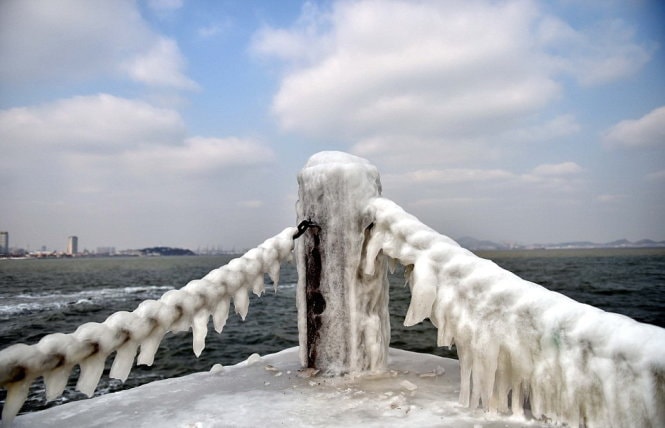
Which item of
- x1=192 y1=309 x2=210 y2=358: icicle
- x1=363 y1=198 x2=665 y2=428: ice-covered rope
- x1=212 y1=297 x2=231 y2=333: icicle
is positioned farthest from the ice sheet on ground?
x1=212 y1=297 x2=231 y2=333: icicle

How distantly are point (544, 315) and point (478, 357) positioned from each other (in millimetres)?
544

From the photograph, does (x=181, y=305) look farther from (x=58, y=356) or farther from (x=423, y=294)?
(x=423, y=294)

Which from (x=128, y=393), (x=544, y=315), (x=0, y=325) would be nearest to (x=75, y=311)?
(x=0, y=325)

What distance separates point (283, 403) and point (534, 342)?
6.12ft

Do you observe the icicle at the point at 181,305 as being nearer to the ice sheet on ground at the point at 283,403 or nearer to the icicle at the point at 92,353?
the icicle at the point at 92,353

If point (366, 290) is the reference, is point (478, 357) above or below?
below

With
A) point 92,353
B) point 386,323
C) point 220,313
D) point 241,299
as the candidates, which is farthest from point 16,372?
point 386,323

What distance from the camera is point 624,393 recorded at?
1995 millimetres

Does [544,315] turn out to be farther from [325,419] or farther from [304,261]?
[304,261]

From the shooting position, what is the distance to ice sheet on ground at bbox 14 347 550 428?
290 cm

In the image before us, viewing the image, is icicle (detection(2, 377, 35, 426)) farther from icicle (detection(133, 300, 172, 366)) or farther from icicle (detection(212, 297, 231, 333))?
icicle (detection(212, 297, 231, 333))

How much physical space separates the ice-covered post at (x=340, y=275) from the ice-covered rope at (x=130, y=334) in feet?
1.10

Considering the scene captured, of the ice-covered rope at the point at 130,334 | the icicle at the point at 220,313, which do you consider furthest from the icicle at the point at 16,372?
the icicle at the point at 220,313

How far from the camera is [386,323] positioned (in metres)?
4.13
